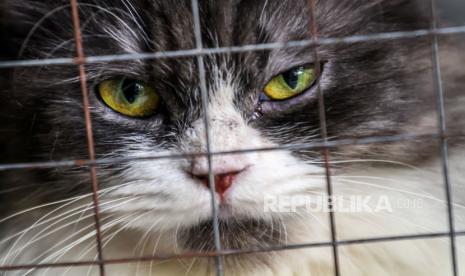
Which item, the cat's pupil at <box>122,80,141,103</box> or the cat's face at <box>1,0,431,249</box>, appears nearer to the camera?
the cat's face at <box>1,0,431,249</box>

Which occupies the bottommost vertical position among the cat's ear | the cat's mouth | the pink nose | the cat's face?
the cat's mouth

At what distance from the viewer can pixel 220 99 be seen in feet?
4.20

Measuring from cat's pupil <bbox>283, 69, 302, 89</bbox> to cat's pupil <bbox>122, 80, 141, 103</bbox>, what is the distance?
1.10 ft

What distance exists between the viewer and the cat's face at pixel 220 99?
120 cm

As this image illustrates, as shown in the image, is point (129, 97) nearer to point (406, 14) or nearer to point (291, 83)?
point (291, 83)

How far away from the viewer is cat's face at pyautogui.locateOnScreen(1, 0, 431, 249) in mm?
1199

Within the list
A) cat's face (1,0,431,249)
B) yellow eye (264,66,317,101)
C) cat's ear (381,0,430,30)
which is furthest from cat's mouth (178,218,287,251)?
cat's ear (381,0,430,30)

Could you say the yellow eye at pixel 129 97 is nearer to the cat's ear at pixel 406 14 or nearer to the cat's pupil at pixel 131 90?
the cat's pupil at pixel 131 90

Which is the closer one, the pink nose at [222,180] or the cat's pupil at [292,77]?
the pink nose at [222,180]

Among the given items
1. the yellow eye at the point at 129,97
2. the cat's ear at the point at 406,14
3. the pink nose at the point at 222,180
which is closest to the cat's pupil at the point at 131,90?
the yellow eye at the point at 129,97

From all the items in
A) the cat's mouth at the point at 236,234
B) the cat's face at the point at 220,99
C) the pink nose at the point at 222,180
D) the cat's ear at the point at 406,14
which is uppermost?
the cat's ear at the point at 406,14

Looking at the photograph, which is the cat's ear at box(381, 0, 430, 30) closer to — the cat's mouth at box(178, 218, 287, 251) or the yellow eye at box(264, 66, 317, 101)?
the yellow eye at box(264, 66, 317, 101)

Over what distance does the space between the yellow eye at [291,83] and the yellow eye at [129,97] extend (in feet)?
0.85

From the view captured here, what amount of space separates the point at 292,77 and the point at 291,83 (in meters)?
0.01
